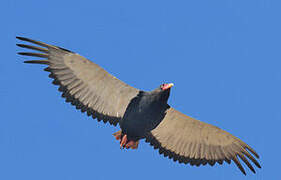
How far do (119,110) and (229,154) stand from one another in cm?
345

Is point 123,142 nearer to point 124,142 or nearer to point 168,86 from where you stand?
point 124,142

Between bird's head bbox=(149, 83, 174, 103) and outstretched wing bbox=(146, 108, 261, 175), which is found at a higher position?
bird's head bbox=(149, 83, 174, 103)

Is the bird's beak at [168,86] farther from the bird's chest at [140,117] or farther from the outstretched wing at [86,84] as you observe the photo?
the outstretched wing at [86,84]

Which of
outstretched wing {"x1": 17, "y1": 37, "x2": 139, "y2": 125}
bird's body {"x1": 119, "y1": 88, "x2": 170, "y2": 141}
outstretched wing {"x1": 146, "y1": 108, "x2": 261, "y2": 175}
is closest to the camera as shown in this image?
bird's body {"x1": 119, "y1": 88, "x2": 170, "y2": 141}

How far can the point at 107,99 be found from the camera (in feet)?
54.2

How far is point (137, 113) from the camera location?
52.2 feet

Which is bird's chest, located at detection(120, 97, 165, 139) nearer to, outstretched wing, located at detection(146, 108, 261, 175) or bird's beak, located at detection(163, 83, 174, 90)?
bird's beak, located at detection(163, 83, 174, 90)

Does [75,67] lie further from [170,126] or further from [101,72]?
[170,126]

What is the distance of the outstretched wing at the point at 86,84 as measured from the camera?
16.0 meters

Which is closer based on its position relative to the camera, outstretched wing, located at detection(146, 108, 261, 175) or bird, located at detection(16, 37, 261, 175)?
bird, located at detection(16, 37, 261, 175)

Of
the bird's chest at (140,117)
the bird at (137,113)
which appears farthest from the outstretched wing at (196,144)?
the bird's chest at (140,117)

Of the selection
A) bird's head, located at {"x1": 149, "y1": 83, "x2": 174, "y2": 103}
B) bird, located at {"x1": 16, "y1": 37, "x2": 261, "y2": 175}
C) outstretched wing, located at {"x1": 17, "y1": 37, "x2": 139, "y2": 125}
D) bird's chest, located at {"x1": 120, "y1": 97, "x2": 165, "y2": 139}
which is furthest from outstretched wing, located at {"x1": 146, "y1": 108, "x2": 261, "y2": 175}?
outstretched wing, located at {"x1": 17, "y1": 37, "x2": 139, "y2": 125}

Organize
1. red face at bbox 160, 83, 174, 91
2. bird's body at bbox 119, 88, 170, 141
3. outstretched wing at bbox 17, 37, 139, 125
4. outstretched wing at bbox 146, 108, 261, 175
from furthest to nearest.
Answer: outstretched wing at bbox 146, 108, 261, 175, outstretched wing at bbox 17, 37, 139, 125, bird's body at bbox 119, 88, 170, 141, red face at bbox 160, 83, 174, 91

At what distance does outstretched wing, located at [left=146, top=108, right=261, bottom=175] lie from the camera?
16.9 metres
